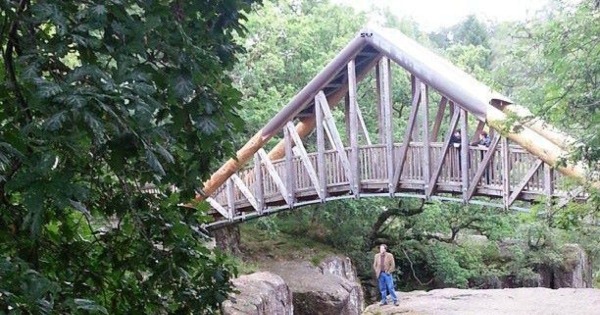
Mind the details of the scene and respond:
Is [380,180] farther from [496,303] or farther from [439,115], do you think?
[496,303]

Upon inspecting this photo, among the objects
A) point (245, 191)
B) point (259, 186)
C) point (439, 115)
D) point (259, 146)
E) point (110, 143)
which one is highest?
point (439, 115)

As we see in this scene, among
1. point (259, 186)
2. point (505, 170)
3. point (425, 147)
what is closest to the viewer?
point (505, 170)

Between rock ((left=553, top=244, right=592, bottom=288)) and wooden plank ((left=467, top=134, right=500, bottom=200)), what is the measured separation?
400 inches

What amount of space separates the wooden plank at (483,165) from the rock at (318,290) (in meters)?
3.67

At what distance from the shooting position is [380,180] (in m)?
12.0

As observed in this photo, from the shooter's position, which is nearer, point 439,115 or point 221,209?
point 439,115

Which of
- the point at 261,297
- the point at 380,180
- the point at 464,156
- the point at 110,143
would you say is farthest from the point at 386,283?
the point at 110,143

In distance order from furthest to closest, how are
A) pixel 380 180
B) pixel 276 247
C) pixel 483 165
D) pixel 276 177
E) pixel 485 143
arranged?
pixel 276 247
pixel 276 177
pixel 380 180
pixel 485 143
pixel 483 165

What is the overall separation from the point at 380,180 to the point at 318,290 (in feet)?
8.51

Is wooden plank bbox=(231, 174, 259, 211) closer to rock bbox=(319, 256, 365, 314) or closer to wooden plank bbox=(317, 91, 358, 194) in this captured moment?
wooden plank bbox=(317, 91, 358, 194)

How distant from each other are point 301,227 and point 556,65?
40.5 feet

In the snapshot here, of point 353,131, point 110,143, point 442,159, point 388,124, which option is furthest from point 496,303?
point 110,143

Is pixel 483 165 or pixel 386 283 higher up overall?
pixel 483 165

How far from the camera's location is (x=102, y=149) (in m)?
1.84
